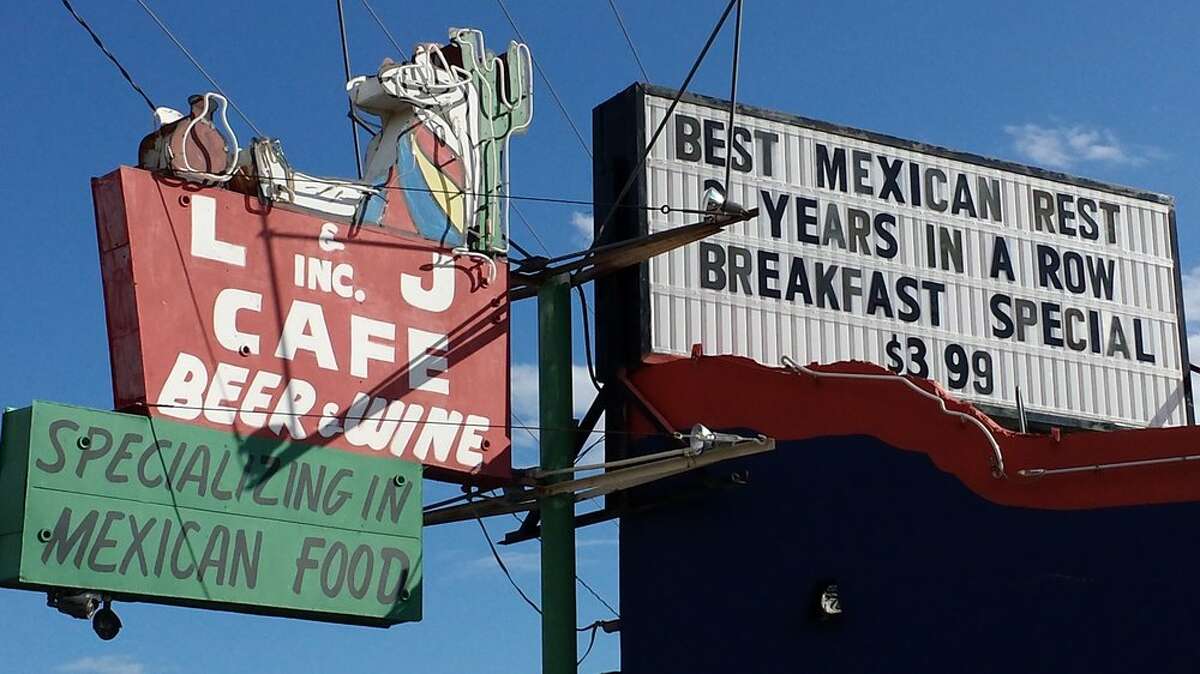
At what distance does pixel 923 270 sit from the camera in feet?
72.0

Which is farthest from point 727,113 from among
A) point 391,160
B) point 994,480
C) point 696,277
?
point 994,480

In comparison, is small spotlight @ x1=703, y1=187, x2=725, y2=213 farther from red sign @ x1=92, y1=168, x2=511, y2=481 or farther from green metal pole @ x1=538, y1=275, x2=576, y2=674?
red sign @ x1=92, y1=168, x2=511, y2=481

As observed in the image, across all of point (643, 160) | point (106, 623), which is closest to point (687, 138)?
point (643, 160)

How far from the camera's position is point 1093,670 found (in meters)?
15.7

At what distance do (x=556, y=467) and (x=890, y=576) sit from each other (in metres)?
3.48

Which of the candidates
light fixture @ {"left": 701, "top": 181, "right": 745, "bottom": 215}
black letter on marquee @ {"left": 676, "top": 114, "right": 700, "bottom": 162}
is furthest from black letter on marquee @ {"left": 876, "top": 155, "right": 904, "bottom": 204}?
light fixture @ {"left": 701, "top": 181, "right": 745, "bottom": 215}

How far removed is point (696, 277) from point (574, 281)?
1307 millimetres

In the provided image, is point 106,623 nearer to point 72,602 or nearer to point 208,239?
point 72,602

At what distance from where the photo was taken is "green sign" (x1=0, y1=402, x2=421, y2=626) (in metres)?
14.5

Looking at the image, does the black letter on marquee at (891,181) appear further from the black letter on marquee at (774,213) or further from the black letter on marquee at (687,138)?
→ the black letter on marquee at (687,138)

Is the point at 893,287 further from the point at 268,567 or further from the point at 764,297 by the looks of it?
the point at 268,567

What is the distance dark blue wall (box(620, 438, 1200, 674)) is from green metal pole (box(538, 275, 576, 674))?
0.70 meters

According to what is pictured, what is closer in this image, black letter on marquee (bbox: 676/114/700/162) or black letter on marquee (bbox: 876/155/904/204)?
black letter on marquee (bbox: 676/114/700/162)

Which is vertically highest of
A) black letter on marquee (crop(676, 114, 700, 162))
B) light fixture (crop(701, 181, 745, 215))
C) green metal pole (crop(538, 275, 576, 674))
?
black letter on marquee (crop(676, 114, 700, 162))
